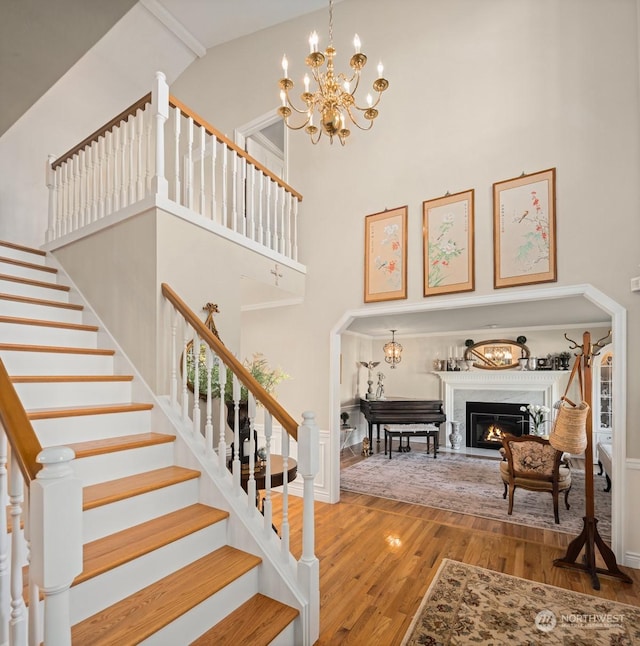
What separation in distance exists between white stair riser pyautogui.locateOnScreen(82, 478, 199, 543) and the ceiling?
11.0ft

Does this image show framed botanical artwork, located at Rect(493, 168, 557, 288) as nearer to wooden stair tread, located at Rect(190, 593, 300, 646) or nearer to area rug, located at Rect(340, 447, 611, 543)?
area rug, located at Rect(340, 447, 611, 543)

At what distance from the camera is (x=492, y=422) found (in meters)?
7.38

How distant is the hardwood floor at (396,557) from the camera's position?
239 centimetres

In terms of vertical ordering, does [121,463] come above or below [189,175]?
below

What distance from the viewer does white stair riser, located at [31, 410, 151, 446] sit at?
2.20 m

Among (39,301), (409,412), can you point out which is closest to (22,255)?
(39,301)

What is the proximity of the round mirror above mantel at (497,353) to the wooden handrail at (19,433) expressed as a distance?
739 cm

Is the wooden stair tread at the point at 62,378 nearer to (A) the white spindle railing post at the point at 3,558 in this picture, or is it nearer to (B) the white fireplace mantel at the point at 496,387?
(A) the white spindle railing post at the point at 3,558

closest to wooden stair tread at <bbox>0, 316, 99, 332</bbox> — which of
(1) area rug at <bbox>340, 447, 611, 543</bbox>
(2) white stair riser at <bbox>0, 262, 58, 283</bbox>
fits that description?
(2) white stair riser at <bbox>0, 262, 58, 283</bbox>

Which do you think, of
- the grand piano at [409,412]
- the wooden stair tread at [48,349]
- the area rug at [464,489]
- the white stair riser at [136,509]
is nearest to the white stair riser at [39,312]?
the wooden stair tread at [48,349]

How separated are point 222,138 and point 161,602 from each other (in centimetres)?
360

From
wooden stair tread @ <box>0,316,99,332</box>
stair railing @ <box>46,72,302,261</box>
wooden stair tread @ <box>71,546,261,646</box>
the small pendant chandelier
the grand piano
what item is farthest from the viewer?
the small pendant chandelier

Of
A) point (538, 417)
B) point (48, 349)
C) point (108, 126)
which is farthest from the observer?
point (538, 417)

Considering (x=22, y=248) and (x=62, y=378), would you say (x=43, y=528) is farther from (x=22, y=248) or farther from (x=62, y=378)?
Result: (x=22, y=248)
